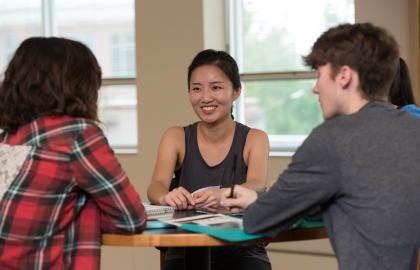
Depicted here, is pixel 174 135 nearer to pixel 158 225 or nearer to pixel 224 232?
pixel 158 225

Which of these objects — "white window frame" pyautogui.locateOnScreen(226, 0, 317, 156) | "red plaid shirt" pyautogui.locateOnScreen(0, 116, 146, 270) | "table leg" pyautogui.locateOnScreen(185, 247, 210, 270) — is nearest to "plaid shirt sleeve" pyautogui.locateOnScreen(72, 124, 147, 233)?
"red plaid shirt" pyautogui.locateOnScreen(0, 116, 146, 270)

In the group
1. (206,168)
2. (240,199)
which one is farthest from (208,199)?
(206,168)

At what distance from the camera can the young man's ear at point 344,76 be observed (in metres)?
1.71

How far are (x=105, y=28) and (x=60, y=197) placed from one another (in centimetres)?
325

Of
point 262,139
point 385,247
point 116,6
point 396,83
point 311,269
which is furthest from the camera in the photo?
point 116,6

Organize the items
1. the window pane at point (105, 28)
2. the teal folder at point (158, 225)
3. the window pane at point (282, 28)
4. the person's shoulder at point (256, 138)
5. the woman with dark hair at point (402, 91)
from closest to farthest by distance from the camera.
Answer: the teal folder at point (158, 225) < the person's shoulder at point (256, 138) < the woman with dark hair at point (402, 91) < the window pane at point (282, 28) < the window pane at point (105, 28)

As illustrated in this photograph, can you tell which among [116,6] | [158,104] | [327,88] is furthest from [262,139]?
[116,6]

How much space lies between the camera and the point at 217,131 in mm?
2748

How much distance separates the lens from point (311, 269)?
4023 mm

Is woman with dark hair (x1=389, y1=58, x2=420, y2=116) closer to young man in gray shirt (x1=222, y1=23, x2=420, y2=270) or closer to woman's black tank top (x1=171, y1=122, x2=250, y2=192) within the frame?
woman's black tank top (x1=171, y1=122, x2=250, y2=192)

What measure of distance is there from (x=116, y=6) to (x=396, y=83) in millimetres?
2485

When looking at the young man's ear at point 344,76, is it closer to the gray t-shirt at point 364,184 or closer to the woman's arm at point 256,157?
the gray t-shirt at point 364,184

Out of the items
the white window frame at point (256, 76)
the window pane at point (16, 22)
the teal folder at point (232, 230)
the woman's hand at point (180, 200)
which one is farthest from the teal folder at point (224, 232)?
the window pane at point (16, 22)

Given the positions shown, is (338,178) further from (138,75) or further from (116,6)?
(116,6)
